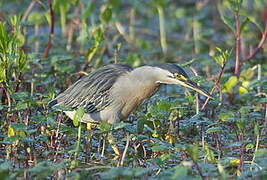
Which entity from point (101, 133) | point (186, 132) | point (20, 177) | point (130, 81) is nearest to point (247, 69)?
point (186, 132)

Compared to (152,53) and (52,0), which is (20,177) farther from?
(152,53)

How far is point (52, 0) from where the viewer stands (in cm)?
773

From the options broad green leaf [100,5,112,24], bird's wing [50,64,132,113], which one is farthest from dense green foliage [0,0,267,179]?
bird's wing [50,64,132,113]

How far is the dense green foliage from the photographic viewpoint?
198 inches

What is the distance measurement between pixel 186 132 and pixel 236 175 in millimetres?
1347

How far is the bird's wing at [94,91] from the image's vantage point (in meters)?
5.94

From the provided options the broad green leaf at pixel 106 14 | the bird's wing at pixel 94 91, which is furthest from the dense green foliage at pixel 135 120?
the bird's wing at pixel 94 91

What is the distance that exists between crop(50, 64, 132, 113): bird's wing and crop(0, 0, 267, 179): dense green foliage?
156 millimetres

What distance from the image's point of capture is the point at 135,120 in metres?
6.61

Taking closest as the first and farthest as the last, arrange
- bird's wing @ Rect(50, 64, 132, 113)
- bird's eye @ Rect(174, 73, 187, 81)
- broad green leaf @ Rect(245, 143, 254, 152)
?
broad green leaf @ Rect(245, 143, 254, 152), bird's eye @ Rect(174, 73, 187, 81), bird's wing @ Rect(50, 64, 132, 113)

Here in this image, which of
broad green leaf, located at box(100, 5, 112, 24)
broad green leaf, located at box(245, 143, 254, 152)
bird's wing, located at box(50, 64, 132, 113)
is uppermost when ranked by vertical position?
broad green leaf, located at box(100, 5, 112, 24)

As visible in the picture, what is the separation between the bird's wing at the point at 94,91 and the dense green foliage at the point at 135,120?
0.16 m

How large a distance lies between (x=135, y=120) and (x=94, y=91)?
755 millimetres

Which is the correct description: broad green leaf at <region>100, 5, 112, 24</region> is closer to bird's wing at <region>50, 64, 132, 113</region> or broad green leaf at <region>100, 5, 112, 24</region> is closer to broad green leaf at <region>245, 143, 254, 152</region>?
bird's wing at <region>50, 64, 132, 113</region>
